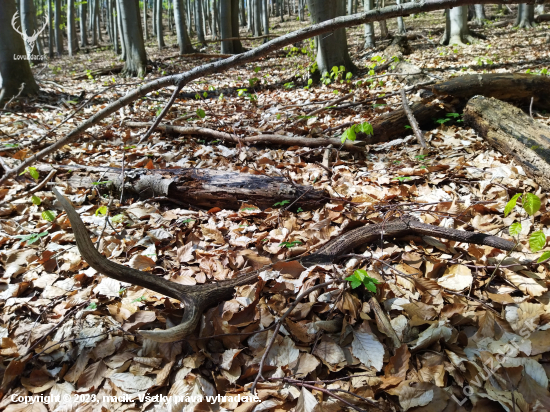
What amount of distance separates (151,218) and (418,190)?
2.29 m

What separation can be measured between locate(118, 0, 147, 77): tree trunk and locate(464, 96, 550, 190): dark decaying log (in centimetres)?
943

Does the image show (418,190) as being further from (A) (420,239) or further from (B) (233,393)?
(B) (233,393)

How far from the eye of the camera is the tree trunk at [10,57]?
21.2ft

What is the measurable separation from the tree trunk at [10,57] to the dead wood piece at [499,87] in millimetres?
8167

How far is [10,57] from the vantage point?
6.68m

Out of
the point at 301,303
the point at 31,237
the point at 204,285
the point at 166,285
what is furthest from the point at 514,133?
the point at 31,237

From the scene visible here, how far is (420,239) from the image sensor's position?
82.2 inches

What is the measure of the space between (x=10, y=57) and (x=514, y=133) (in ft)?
29.6

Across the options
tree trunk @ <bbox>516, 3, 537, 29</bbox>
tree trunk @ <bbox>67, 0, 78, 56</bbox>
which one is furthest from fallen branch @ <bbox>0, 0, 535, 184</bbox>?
tree trunk @ <bbox>67, 0, 78, 56</bbox>

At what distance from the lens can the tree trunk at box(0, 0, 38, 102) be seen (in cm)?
645

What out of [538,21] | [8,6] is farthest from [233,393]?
[538,21]

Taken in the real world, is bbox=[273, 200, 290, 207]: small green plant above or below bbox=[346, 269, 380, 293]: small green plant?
above

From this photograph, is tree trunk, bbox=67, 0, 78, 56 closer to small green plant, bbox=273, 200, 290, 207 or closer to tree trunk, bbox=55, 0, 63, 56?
tree trunk, bbox=55, 0, 63, 56

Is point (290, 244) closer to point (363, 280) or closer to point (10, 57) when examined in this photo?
point (363, 280)
